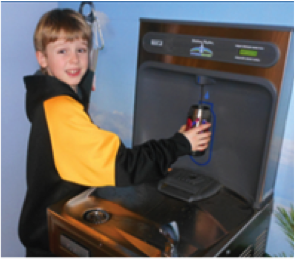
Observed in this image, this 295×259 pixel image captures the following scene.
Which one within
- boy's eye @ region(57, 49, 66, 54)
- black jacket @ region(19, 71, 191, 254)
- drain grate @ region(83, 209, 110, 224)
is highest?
boy's eye @ region(57, 49, 66, 54)

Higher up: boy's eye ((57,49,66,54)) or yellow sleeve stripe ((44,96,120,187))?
boy's eye ((57,49,66,54))

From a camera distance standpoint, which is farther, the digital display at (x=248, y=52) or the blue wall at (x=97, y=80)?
the blue wall at (x=97, y=80)

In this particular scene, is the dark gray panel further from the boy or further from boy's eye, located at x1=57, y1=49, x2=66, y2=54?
boy's eye, located at x1=57, y1=49, x2=66, y2=54

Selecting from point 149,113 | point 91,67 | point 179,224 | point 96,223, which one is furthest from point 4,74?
point 179,224

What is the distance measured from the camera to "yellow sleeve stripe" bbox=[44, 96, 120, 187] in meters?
0.79

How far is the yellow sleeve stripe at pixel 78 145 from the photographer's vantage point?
79cm

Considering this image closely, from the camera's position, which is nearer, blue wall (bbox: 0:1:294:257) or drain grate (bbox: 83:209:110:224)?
drain grate (bbox: 83:209:110:224)

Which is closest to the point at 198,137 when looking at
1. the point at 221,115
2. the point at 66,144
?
the point at 221,115

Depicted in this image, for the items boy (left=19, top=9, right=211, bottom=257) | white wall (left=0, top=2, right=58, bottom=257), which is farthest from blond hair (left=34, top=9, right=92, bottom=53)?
white wall (left=0, top=2, right=58, bottom=257)

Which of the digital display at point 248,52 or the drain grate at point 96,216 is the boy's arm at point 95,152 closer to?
the drain grate at point 96,216

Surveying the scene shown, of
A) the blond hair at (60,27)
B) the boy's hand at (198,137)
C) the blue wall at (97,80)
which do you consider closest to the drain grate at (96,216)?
the boy's hand at (198,137)

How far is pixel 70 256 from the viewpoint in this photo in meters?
0.83

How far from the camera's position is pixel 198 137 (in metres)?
0.89

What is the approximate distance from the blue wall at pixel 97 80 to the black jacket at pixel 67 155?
0.32 m
